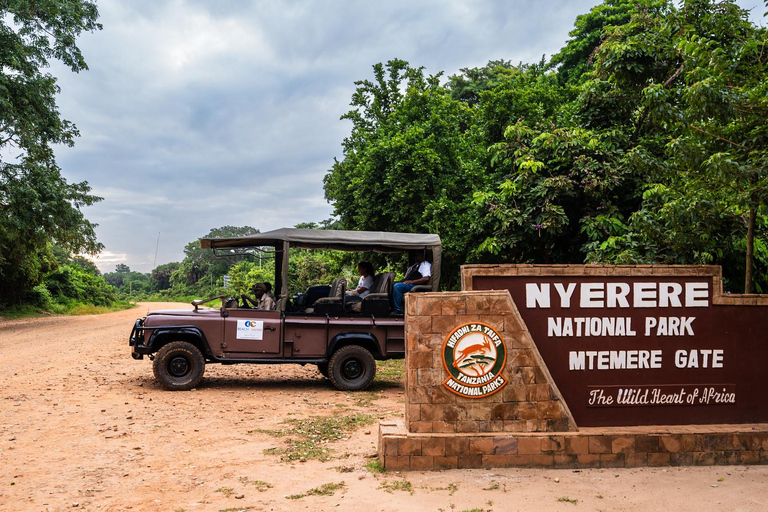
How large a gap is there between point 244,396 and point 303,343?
124 centimetres

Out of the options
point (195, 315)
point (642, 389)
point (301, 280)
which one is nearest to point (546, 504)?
point (642, 389)

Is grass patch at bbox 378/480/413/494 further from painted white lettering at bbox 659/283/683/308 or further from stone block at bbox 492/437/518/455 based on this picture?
painted white lettering at bbox 659/283/683/308

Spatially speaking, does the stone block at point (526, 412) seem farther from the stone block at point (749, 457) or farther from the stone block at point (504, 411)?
the stone block at point (749, 457)

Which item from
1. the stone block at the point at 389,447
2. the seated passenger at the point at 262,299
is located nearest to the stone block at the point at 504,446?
the stone block at the point at 389,447

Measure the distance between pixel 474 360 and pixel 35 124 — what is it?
19.9 metres

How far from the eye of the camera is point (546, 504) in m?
4.85

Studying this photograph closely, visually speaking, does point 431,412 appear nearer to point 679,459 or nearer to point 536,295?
point 536,295

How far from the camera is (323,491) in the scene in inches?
201

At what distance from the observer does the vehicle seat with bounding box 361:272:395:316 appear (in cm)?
1034

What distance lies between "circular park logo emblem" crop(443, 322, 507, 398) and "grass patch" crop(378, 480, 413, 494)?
997mm

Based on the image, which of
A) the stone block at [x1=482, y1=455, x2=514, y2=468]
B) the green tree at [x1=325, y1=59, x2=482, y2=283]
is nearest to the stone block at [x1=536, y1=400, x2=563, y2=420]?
the stone block at [x1=482, y1=455, x2=514, y2=468]

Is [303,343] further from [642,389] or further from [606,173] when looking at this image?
[606,173]

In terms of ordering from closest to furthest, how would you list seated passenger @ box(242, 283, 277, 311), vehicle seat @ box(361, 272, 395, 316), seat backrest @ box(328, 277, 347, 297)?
seated passenger @ box(242, 283, 277, 311), vehicle seat @ box(361, 272, 395, 316), seat backrest @ box(328, 277, 347, 297)

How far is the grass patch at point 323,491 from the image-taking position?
196 inches
